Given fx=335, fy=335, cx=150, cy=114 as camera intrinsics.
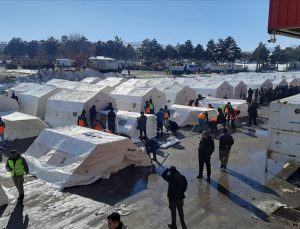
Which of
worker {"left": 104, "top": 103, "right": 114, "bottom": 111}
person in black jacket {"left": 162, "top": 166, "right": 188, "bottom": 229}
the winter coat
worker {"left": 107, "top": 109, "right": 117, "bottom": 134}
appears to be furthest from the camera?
worker {"left": 104, "top": 103, "right": 114, "bottom": 111}

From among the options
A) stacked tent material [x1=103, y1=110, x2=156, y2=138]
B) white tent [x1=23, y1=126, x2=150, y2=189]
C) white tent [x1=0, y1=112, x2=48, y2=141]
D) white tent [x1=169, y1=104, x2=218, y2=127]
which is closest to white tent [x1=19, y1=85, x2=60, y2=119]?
white tent [x1=0, y1=112, x2=48, y2=141]

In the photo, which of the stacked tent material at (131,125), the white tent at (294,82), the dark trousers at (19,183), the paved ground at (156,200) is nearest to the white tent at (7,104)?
the stacked tent material at (131,125)

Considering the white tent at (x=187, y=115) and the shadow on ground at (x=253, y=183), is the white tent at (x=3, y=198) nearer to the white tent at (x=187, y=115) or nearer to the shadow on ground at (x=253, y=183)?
the shadow on ground at (x=253, y=183)

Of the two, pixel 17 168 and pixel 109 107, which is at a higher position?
Answer: pixel 109 107

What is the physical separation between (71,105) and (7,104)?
14.7ft

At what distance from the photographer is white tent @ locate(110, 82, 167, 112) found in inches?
871

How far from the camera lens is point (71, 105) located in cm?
1923

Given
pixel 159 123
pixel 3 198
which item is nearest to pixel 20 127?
pixel 159 123

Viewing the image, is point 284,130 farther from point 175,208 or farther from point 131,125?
point 131,125

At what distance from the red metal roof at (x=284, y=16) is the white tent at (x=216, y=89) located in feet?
59.7

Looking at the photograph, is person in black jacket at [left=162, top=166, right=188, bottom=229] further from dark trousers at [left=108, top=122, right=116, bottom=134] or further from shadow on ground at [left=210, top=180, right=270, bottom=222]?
dark trousers at [left=108, top=122, right=116, bottom=134]

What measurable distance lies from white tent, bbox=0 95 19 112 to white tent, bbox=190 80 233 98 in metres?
15.6

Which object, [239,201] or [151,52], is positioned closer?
[239,201]

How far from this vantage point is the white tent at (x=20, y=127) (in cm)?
1692
